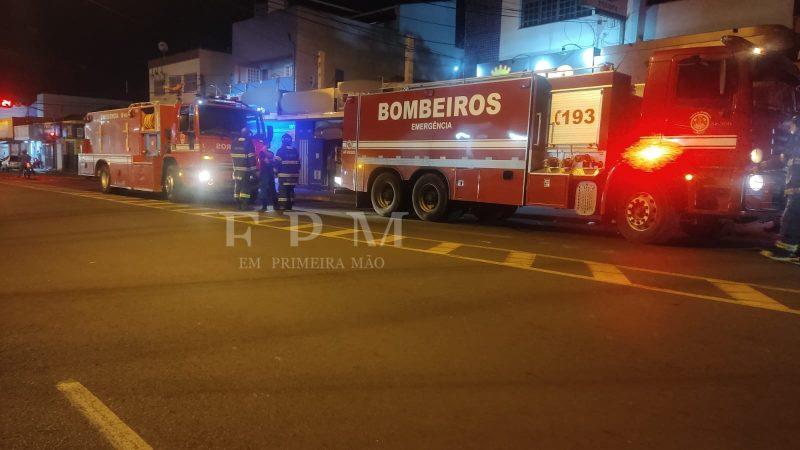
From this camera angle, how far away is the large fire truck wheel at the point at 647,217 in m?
9.15

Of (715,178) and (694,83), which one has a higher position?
(694,83)

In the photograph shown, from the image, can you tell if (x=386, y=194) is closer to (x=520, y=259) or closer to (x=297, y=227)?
(x=297, y=227)

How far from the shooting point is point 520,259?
310 inches

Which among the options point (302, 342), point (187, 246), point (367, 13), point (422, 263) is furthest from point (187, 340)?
point (367, 13)

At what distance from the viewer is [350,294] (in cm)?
590

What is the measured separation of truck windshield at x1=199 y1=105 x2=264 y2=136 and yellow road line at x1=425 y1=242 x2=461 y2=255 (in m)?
8.09

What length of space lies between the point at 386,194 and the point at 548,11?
30.8ft

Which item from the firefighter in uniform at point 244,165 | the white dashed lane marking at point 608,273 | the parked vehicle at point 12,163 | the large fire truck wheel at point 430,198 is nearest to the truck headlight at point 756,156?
the white dashed lane marking at point 608,273

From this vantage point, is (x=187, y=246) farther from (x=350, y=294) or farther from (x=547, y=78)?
(x=547, y=78)

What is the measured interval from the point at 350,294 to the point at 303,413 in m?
2.70

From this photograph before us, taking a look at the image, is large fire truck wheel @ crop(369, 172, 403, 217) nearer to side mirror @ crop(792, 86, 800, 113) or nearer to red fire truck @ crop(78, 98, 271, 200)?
red fire truck @ crop(78, 98, 271, 200)

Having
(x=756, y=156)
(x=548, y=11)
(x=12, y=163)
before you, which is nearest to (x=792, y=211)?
(x=756, y=156)

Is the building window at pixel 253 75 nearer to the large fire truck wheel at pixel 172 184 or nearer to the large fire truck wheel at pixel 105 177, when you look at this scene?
the large fire truck wheel at pixel 105 177

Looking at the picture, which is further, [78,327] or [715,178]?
[715,178]
